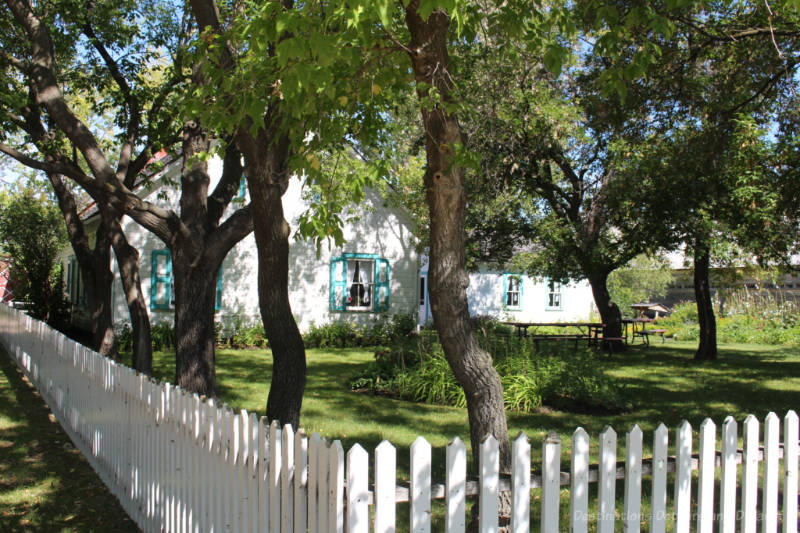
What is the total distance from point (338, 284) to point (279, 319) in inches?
608

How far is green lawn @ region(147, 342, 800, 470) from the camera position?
324 inches

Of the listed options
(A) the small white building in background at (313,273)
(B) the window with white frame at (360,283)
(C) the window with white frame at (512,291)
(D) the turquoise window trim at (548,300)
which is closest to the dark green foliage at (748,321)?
(D) the turquoise window trim at (548,300)

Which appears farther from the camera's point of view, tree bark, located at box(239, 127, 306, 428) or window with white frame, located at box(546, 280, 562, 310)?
window with white frame, located at box(546, 280, 562, 310)

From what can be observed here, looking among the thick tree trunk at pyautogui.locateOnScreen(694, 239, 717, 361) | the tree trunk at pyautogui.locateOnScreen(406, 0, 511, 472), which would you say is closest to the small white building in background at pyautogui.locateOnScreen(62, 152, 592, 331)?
the thick tree trunk at pyautogui.locateOnScreen(694, 239, 717, 361)

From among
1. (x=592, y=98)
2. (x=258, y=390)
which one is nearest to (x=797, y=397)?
(x=592, y=98)

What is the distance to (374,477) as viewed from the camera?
321cm

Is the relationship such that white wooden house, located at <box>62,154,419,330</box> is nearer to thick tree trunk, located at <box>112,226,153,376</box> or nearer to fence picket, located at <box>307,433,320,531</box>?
thick tree trunk, located at <box>112,226,153,376</box>

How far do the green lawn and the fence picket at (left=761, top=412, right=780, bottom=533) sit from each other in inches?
132

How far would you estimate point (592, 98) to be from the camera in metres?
10.1

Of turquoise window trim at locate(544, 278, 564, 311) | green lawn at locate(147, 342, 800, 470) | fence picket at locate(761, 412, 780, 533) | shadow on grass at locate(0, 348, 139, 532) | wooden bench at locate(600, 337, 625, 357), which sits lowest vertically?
shadow on grass at locate(0, 348, 139, 532)

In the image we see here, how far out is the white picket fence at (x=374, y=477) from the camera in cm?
266

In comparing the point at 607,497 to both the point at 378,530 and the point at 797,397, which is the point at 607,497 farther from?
the point at 797,397

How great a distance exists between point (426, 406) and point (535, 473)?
7059mm

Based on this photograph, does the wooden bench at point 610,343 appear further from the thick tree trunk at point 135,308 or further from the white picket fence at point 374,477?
the white picket fence at point 374,477
